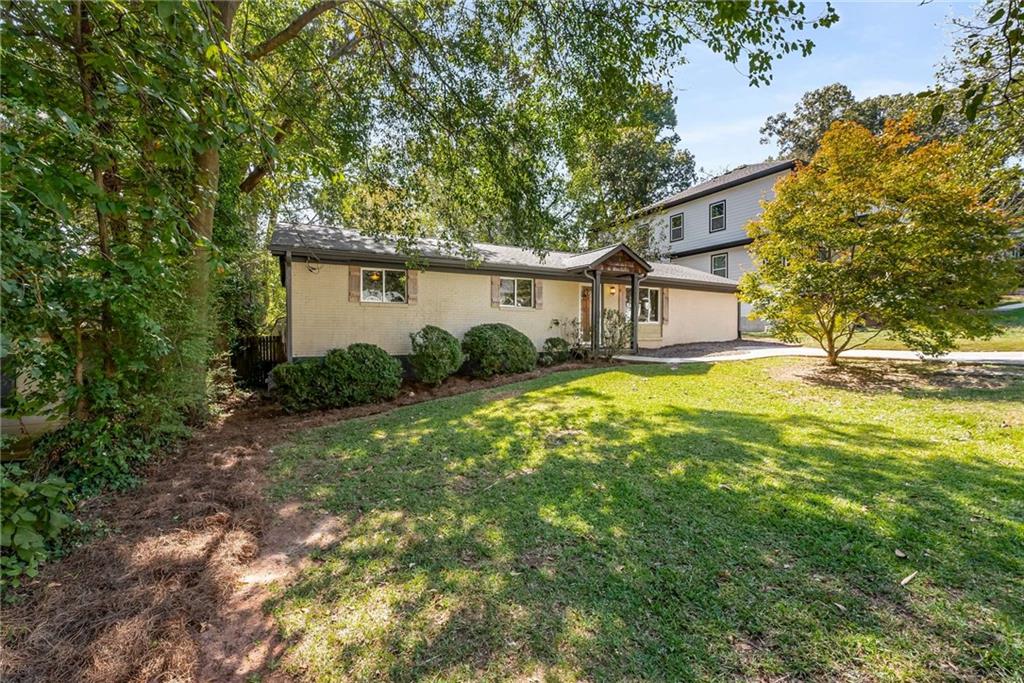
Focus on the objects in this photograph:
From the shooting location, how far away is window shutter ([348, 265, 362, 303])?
10.9m

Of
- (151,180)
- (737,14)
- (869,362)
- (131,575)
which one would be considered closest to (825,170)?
(869,362)

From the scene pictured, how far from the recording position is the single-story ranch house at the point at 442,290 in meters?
10.4

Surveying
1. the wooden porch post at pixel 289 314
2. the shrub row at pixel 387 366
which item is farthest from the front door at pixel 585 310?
the wooden porch post at pixel 289 314

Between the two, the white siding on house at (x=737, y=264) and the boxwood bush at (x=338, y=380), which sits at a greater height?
the white siding on house at (x=737, y=264)

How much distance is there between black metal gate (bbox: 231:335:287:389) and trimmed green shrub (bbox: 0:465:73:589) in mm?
9053

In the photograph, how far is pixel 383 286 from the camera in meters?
11.4

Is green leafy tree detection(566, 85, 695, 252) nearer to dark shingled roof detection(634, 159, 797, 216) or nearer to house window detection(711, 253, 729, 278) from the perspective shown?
dark shingled roof detection(634, 159, 797, 216)

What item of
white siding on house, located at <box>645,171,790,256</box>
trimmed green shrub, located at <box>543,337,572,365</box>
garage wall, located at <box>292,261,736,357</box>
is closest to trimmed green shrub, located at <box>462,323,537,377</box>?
garage wall, located at <box>292,261,736,357</box>

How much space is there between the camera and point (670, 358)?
13.4m

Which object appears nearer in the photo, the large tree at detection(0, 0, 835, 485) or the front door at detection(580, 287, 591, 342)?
the large tree at detection(0, 0, 835, 485)

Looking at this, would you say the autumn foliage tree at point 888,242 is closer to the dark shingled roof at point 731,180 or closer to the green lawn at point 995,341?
the green lawn at point 995,341

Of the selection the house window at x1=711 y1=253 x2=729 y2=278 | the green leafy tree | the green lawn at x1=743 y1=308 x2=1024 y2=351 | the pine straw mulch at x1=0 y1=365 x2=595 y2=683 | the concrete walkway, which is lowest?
the pine straw mulch at x1=0 y1=365 x2=595 y2=683

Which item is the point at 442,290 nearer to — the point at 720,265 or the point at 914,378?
the point at 914,378

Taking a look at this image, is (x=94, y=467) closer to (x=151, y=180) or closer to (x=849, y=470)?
(x=151, y=180)
